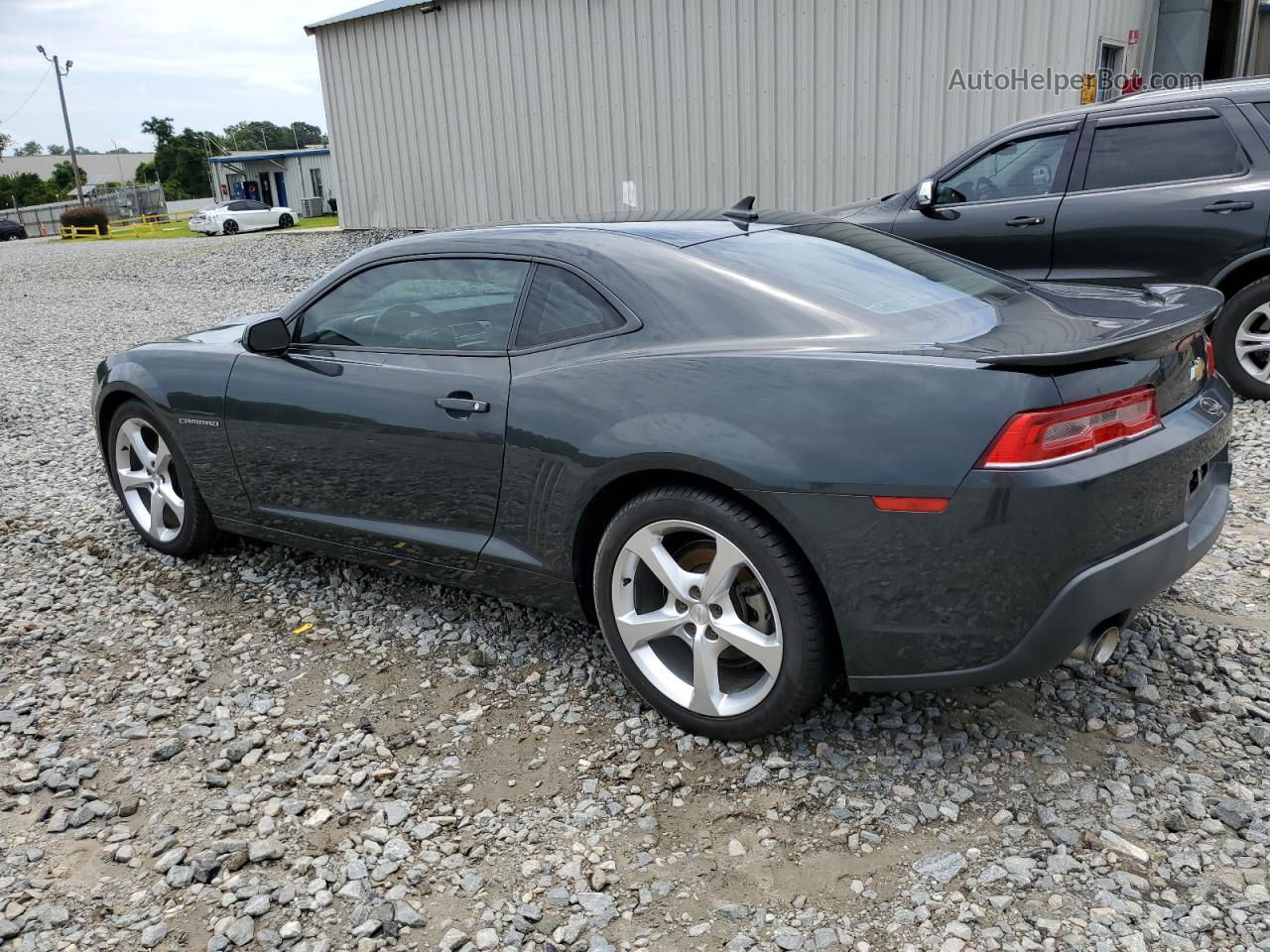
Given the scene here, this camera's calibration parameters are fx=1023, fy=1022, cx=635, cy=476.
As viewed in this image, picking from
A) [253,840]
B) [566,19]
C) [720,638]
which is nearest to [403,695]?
[253,840]

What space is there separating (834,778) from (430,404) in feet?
5.50

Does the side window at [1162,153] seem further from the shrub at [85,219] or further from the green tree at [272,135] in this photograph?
the green tree at [272,135]

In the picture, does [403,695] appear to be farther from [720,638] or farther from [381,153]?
[381,153]

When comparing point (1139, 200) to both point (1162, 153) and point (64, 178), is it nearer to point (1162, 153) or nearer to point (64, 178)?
point (1162, 153)

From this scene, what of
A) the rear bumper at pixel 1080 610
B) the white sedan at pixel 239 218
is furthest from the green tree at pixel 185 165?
the rear bumper at pixel 1080 610

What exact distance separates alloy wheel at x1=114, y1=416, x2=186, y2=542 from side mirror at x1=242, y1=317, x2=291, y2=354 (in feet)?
2.77

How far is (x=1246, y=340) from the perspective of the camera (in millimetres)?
5867

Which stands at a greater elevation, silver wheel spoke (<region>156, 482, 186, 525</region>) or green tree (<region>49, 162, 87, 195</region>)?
green tree (<region>49, 162, 87, 195</region>)

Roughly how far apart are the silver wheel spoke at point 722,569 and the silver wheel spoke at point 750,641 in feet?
0.22

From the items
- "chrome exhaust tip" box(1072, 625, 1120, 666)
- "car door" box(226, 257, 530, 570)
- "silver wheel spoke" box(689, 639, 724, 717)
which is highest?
"car door" box(226, 257, 530, 570)

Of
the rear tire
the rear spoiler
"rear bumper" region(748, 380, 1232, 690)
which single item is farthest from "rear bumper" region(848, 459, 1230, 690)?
the rear tire

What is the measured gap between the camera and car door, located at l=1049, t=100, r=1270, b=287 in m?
5.74

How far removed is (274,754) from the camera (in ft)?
9.98

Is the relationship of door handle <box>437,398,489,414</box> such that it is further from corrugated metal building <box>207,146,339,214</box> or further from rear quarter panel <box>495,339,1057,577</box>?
corrugated metal building <box>207,146,339,214</box>
